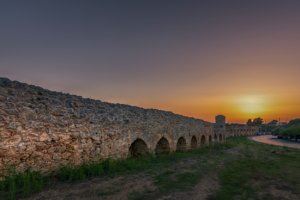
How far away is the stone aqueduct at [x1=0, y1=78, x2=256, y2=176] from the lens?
6.05m

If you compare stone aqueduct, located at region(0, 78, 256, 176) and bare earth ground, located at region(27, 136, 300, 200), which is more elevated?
stone aqueduct, located at region(0, 78, 256, 176)

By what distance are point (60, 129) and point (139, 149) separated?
528 cm

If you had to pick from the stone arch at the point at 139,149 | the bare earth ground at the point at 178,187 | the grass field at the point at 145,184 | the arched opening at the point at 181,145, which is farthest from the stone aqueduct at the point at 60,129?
the arched opening at the point at 181,145

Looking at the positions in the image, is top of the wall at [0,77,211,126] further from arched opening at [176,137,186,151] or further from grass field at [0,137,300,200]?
arched opening at [176,137,186,151]

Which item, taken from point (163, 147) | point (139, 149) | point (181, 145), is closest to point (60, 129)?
point (139, 149)

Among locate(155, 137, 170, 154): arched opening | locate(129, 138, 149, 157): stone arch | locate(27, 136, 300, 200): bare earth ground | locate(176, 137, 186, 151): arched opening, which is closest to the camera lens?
locate(27, 136, 300, 200): bare earth ground

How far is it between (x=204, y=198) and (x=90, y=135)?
4203mm

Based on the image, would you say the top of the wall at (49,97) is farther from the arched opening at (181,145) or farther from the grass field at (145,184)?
the arched opening at (181,145)

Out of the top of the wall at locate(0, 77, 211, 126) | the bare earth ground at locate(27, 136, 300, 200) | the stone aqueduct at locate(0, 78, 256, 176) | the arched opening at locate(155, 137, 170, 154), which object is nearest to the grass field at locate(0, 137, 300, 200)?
the bare earth ground at locate(27, 136, 300, 200)

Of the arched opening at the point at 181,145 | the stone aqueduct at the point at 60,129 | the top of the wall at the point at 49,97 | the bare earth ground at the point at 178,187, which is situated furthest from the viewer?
the arched opening at the point at 181,145

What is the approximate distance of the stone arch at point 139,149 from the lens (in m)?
11.8

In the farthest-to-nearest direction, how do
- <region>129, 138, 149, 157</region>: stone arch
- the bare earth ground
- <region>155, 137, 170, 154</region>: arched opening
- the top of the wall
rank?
<region>155, 137, 170, 154</region>: arched opening < <region>129, 138, 149, 157</region>: stone arch < the top of the wall < the bare earth ground

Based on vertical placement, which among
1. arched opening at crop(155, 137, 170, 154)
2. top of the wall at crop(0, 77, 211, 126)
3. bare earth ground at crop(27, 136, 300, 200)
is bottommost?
bare earth ground at crop(27, 136, 300, 200)

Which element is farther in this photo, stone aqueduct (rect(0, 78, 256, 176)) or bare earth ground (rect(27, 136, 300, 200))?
stone aqueduct (rect(0, 78, 256, 176))
